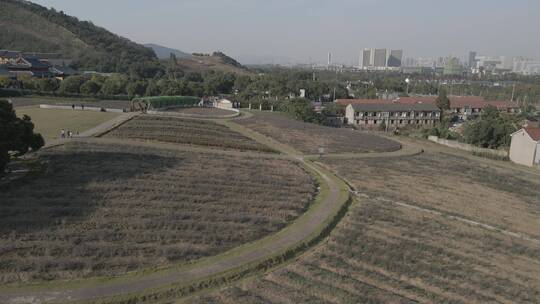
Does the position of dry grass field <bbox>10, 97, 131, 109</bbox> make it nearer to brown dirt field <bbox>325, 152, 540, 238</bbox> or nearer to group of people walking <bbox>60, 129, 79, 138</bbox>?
group of people walking <bbox>60, 129, 79, 138</bbox>

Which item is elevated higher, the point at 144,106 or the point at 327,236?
the point at 144,106

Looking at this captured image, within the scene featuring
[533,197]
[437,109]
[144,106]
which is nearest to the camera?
[533,197]

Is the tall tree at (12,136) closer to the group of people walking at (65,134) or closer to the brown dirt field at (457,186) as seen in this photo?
the group of people walking at (65,134)

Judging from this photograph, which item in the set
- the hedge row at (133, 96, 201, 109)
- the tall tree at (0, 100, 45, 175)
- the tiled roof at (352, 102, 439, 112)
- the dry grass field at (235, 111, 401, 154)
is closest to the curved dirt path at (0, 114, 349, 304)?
the tall tree at (0, 100, 45, 175)

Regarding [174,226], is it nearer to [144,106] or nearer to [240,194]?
[240,194]

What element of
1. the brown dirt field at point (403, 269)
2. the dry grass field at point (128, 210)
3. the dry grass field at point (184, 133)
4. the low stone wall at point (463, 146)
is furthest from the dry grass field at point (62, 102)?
the brown dirt field at point (403, 269)

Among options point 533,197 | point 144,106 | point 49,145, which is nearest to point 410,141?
point 533,197
